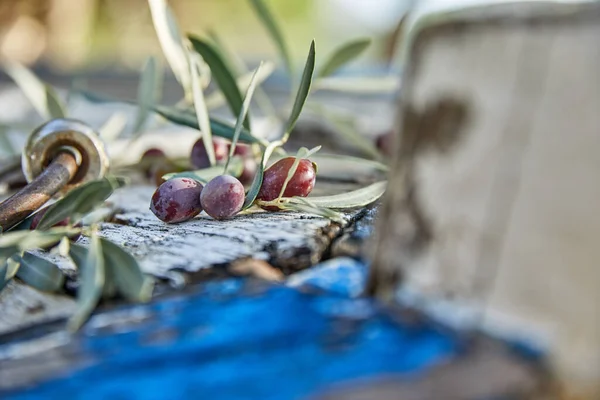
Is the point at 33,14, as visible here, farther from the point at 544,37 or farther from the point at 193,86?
the point at 544,37

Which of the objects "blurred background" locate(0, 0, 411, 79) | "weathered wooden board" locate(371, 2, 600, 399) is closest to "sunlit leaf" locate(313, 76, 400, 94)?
"blurred background" locate(0, 0, 411, 79)

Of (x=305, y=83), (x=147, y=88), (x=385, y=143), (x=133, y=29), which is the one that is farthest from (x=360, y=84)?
(x=133, y=29)

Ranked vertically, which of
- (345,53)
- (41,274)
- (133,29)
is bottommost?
(41,274)

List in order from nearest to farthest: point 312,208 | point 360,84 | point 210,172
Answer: point 312,208, point 210,172, point 360,84

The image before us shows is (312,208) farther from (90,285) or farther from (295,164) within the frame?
(90,285)

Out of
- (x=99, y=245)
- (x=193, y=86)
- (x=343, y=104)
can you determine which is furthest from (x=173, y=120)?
(x=343, y=104)

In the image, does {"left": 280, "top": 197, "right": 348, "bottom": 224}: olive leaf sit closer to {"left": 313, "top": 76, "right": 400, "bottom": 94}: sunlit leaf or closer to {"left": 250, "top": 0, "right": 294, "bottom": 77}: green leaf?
{"left": 250, "top": 0, "right": 294, "bottom": 77}: green leaf
